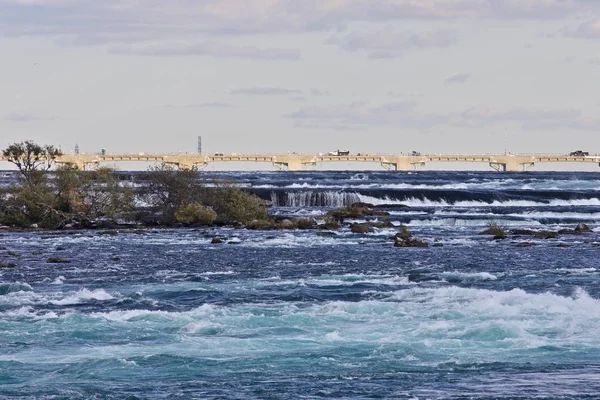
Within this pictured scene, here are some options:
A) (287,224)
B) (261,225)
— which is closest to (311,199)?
(287,224)

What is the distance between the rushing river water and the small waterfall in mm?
37079

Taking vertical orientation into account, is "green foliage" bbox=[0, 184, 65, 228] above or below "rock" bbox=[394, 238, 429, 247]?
above

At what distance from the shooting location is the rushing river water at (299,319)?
2534 cm

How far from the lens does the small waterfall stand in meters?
97.9

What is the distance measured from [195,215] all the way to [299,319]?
38625 mm

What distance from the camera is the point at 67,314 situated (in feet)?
113

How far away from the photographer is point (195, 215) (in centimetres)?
7169

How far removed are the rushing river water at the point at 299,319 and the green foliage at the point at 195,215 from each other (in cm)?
1032

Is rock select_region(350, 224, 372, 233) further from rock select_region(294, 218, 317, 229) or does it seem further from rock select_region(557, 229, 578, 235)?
rock select_region(557, 229, 578, 235)

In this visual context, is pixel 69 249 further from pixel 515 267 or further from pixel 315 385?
pixel 315 385

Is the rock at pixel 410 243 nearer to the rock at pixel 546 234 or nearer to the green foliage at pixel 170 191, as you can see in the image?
the rock at pixel 546 234

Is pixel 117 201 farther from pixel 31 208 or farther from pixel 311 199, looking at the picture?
pixel 311 199

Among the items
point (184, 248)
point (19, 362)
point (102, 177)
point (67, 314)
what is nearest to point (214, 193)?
point (102, 177)

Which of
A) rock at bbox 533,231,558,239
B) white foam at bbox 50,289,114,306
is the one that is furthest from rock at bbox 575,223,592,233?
white foam at bbox 50,289,114,306
